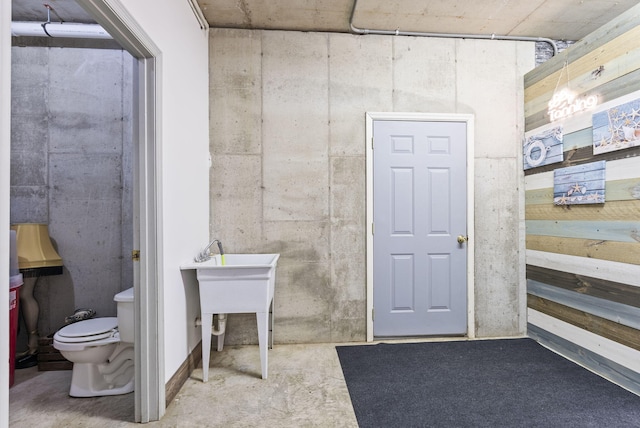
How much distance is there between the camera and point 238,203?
2.70 metres

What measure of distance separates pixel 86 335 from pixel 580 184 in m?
3.61

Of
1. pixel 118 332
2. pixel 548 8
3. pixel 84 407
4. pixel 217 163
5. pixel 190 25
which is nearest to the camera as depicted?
pixel 84 407

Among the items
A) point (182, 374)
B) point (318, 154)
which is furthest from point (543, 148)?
point (182, 374)

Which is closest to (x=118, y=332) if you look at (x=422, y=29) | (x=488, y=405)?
(x=488, y=405)

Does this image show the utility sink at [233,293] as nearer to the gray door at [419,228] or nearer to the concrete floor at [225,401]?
the concrete floor at [225,401]

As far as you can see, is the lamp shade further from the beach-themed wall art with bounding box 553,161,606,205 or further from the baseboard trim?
the beach-themed wall art with bounding box 553,161,606,205

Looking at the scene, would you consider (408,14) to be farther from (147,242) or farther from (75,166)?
(75,166)

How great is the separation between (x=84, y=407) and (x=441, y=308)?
2.77m

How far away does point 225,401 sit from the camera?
1896mm

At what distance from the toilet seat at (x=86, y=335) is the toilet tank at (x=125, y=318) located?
0.08m

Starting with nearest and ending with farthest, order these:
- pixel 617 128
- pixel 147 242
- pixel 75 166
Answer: pixel 147 242 → pixel 617 128 → pixel 75 166

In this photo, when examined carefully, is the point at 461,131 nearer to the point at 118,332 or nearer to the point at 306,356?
the point at 306,356

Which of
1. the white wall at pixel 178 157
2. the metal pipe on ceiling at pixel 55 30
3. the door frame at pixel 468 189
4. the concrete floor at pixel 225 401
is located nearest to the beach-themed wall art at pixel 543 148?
the door frame at pixel 468 189

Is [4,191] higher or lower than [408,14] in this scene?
lower
